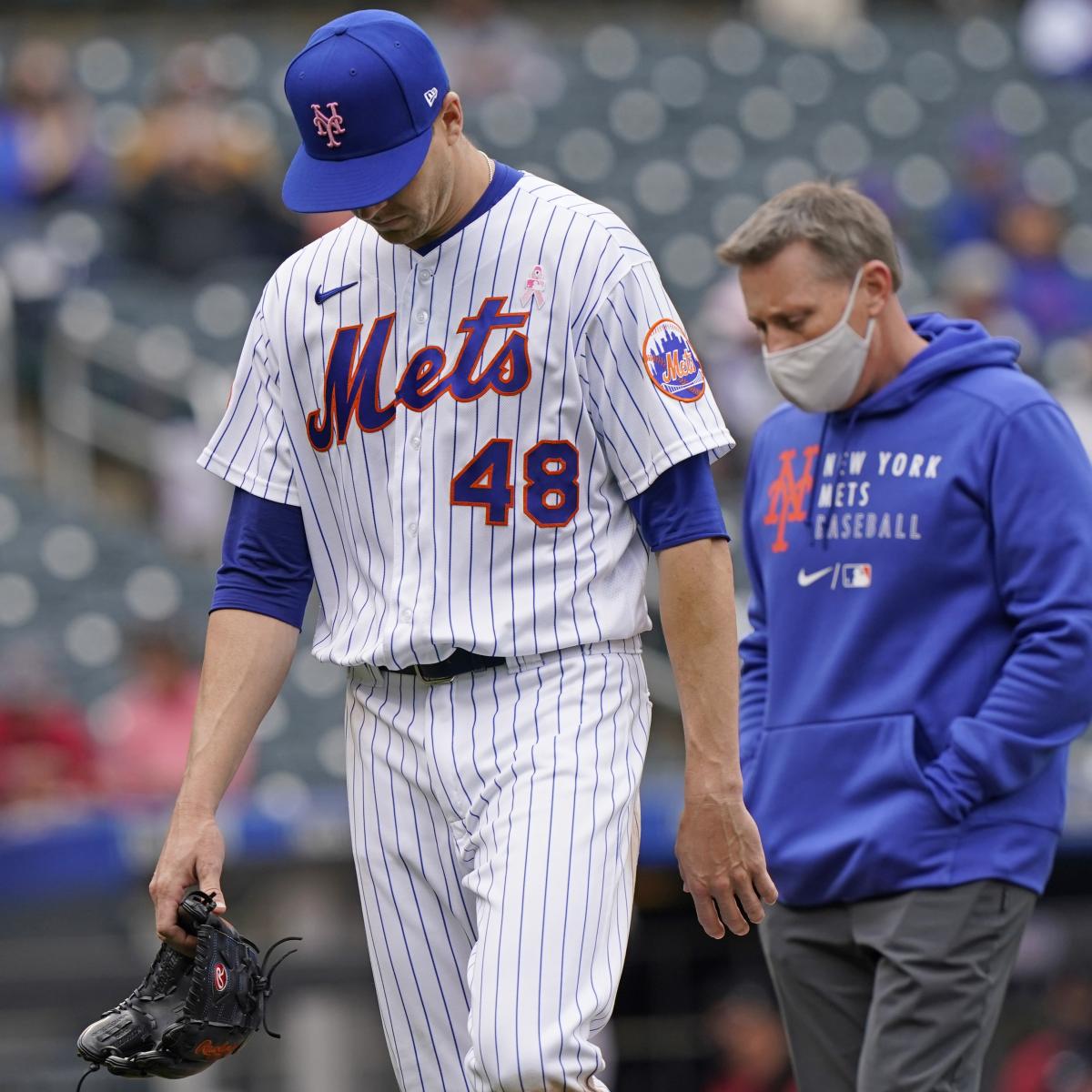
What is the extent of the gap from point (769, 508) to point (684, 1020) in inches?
175

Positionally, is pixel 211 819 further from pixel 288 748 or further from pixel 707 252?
pixel 707 252

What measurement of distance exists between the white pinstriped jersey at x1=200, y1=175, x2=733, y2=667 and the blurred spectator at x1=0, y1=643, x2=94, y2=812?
4.52 metres

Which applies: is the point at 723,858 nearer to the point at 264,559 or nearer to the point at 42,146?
the point at 264,559

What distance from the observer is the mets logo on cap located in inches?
123

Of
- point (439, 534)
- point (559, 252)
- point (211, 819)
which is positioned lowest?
point (211, 819)

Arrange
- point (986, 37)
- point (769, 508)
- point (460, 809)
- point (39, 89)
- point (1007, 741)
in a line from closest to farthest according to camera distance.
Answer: point (460, 809) < point (1007, 741) < point (769, 508) < point (39, 89) < point (986, 37)

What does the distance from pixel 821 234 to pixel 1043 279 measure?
825 cm

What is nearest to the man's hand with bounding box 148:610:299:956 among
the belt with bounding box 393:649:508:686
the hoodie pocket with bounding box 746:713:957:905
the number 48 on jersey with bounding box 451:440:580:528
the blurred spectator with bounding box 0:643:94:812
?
the belt with bounding box 393:649:508:686

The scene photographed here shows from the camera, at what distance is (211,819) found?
3148 millimetres

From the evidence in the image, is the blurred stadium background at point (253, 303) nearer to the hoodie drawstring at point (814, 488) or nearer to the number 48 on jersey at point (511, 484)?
the hoodie drawstring at point (814, 488)

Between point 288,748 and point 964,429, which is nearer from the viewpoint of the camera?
point 964,429

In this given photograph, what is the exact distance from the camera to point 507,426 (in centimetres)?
312

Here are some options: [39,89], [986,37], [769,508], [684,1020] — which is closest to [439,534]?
[769,508]

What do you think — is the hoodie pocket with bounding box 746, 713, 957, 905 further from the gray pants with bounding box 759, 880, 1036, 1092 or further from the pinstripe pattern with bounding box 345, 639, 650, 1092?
the pinstripe pattern with bounding box 345, 639, 650, 1092
